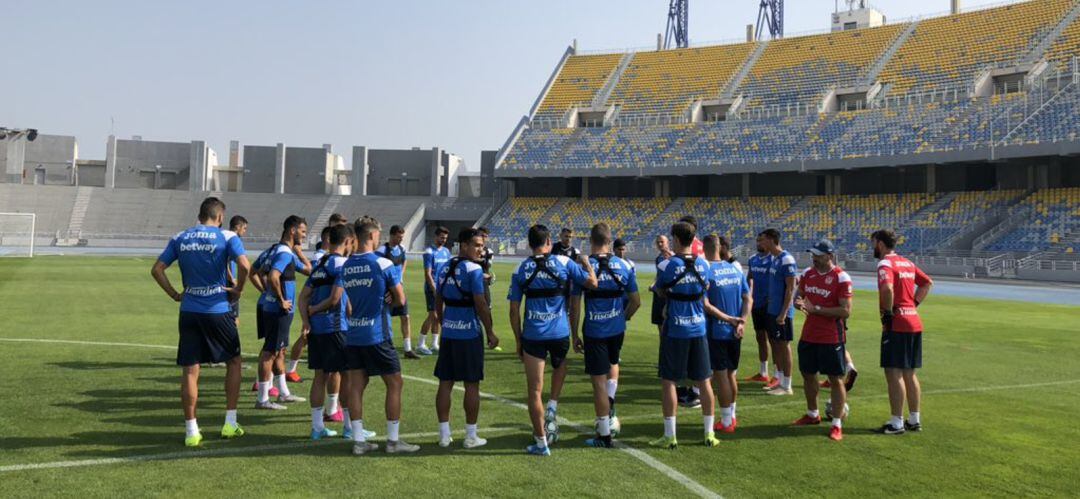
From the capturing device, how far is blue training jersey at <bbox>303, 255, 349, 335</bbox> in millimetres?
7211

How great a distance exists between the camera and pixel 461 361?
671cm

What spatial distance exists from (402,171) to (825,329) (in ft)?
230

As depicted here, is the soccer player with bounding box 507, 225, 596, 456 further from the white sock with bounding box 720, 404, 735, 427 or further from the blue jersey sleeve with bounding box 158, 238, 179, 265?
the blue jersey sleeve with bounding box 158, 238, 179, 265

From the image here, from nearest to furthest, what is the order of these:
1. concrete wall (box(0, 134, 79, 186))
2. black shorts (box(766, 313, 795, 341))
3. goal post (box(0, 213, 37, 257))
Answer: black shorts (box(766, 313, 795, 341)) < goal post (box(0, 213, 37, 257)) < concrete wall (box(0, 134, 79, 186))

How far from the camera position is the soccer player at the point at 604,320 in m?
6.91

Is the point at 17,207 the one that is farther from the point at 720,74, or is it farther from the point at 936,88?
the point at 936,88

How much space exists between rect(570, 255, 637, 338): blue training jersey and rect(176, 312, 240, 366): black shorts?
346cm

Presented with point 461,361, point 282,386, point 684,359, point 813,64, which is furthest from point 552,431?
point 813,64

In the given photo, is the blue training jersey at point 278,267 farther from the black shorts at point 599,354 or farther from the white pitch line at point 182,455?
the black shorts at point 599,354

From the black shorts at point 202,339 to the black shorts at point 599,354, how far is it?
3.51m

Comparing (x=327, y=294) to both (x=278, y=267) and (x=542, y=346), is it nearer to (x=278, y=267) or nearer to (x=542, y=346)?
(x=278, y=267)

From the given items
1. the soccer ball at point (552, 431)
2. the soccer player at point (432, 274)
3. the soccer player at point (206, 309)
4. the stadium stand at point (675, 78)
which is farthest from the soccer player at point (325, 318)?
the stadium stand at point (675, 78)

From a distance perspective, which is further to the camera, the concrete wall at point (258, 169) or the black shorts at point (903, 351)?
the concrete wall at point (258, 169)

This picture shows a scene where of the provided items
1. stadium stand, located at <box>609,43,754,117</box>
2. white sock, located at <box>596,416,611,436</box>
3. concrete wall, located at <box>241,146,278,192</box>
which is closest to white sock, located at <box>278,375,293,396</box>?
white sock, located at <box>596,416,611,436</box>
